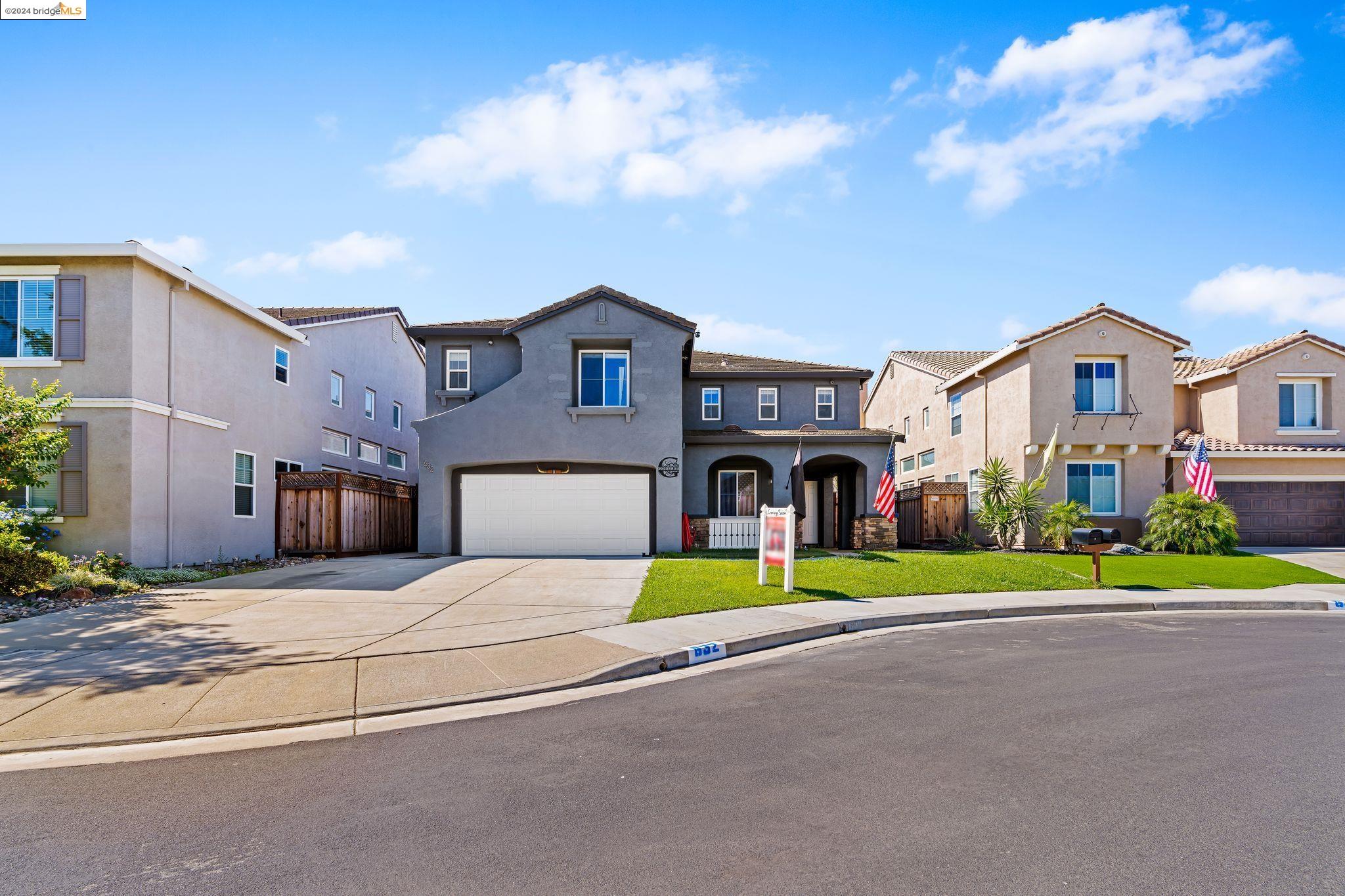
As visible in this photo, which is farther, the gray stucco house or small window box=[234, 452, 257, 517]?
the gray stucco house

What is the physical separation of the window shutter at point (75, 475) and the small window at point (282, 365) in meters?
6.54

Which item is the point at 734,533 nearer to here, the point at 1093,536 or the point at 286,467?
the point at 1093,536

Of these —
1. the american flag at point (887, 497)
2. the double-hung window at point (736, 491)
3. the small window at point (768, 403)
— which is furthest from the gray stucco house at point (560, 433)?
the american flag at point (887, 497)

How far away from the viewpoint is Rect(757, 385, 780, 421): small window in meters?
26.1

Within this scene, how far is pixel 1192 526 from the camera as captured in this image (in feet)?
71.5

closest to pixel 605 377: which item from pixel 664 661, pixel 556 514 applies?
pixel 556 514

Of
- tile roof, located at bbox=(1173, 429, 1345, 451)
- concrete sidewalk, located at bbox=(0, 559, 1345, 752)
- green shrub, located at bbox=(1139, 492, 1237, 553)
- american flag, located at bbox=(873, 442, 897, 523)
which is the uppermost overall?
tile roof, located at bbox=(1173, 429, 1345, 451)

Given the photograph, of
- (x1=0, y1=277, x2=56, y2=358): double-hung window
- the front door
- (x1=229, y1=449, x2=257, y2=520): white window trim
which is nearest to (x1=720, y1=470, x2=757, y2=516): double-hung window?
the front door

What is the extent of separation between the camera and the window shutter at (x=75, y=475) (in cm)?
1567

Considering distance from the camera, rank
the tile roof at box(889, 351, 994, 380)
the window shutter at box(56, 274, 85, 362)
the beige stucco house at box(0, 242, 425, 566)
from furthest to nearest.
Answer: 1. the tile roof at box(889, 351, 994, 380)
2. the window shutter at box(56, 274, 85, 362)
3. the beige stucco house at box(0, 242, 425, 566)

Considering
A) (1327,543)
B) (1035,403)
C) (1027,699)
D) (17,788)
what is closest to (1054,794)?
(1027,699)

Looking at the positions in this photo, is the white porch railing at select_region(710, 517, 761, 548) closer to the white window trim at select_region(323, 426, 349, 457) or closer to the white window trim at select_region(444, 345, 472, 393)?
the white window trim at select_region(444, 345, 472, 393)

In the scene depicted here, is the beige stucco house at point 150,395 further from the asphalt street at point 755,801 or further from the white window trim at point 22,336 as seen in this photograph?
the asphalt street at point 755,801

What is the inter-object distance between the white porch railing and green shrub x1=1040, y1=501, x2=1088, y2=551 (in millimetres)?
8159
